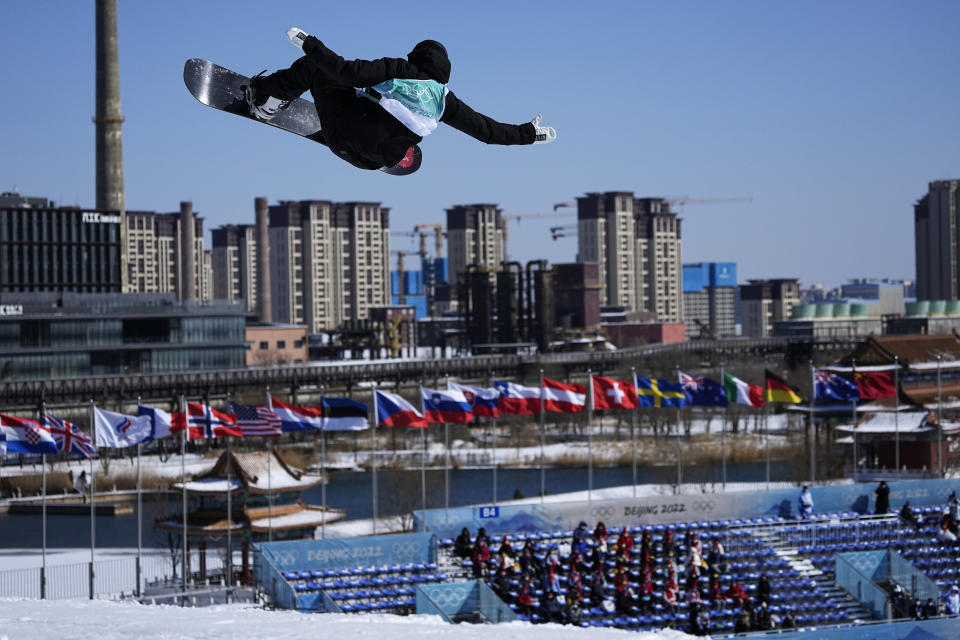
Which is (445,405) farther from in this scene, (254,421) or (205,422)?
(205,422)

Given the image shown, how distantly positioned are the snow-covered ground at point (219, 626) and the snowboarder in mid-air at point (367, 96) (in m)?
13.5

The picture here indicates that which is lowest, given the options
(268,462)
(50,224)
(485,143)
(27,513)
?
(27,513)

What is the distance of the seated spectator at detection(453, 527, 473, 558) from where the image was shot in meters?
37.6

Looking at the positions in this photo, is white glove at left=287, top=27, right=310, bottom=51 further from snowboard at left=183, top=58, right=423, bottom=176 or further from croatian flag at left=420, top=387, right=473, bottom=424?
croatian flag at left=420, top=387, right=473, bottom=424

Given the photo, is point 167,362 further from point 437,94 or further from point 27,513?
point 437,94

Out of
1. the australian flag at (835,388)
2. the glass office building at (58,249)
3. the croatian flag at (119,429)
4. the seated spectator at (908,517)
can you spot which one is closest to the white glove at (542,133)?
the croatian flag at (119,429)

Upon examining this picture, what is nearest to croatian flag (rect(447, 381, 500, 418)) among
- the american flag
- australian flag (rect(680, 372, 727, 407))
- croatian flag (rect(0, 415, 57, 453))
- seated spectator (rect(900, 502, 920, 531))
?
australian flag (rect(680, 372, 727, 407))

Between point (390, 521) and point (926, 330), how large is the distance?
129 m

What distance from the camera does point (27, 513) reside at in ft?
238

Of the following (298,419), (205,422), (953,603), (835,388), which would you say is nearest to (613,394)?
(835,388)

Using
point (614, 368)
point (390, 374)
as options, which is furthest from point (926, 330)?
point (390, 374)

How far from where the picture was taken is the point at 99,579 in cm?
4297

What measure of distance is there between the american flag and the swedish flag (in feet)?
47.7

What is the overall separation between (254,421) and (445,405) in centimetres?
772
